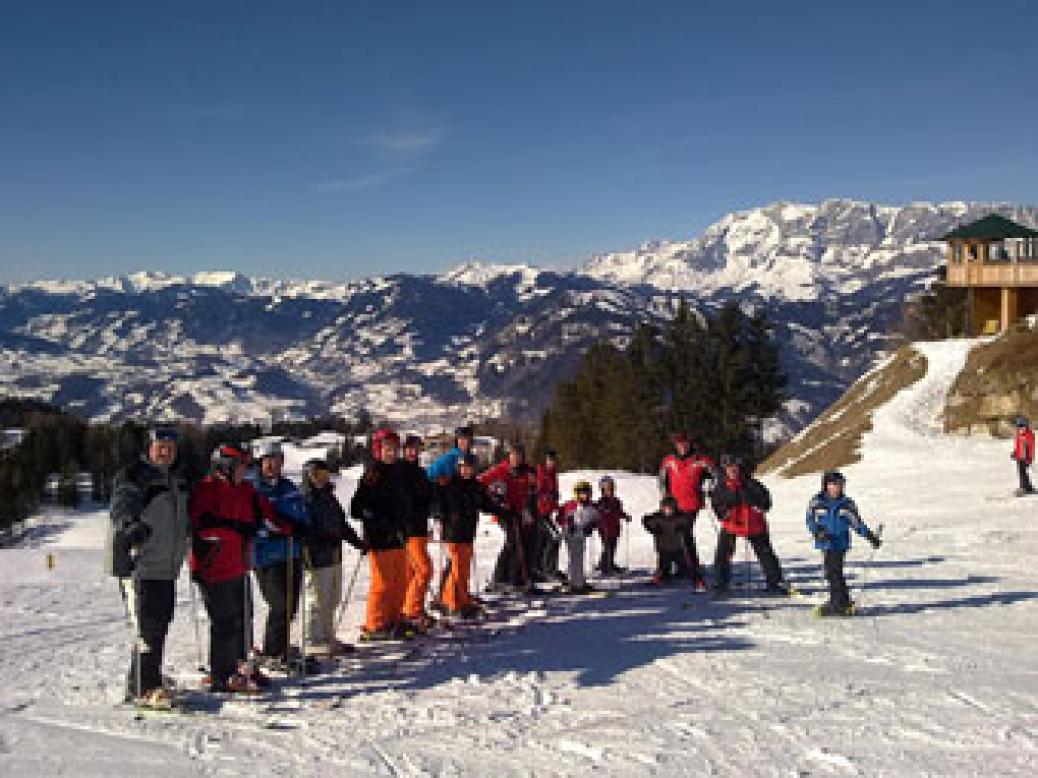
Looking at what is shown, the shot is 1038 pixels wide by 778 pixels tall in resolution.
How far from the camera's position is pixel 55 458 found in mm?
109875

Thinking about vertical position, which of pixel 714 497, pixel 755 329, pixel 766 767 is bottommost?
pixel 766 767

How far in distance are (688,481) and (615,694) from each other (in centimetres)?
605

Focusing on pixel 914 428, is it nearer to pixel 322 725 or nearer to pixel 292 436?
pixel 322 725

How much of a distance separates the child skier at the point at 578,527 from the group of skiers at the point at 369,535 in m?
0.02

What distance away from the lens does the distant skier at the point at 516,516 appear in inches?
520

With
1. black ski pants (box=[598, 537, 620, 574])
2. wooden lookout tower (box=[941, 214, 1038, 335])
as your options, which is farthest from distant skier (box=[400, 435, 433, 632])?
wooden lookout tower (box=[941, 214, 1038, 335])

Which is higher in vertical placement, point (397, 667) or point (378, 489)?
point (378, 489)

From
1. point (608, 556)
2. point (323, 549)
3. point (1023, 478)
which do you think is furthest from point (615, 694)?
point (1023, 478)

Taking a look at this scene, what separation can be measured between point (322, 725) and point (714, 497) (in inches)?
279

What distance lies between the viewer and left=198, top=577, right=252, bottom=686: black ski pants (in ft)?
27.3

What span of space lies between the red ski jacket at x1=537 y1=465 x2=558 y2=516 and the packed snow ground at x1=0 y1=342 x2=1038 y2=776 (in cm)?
168

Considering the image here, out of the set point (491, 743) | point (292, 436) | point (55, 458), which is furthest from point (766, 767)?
point (292, 436)

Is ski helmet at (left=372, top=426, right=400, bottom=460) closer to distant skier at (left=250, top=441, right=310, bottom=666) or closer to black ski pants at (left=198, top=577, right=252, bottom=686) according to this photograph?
distant skier at (left=250, top=441, right=310, bottom=666)

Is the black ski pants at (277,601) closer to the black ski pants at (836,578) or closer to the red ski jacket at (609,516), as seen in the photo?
the red ski jacket at (609,516)
